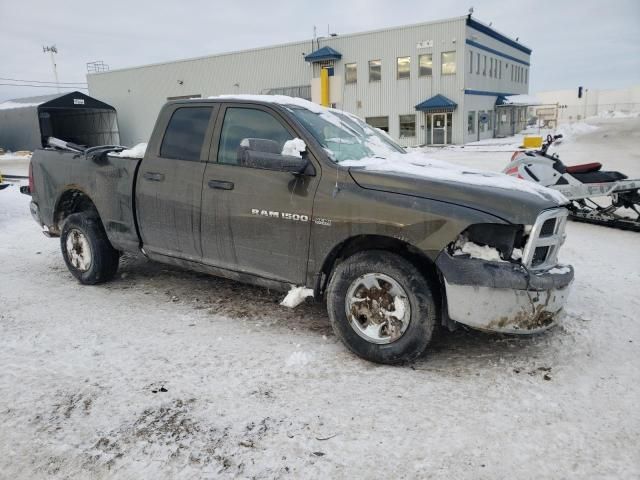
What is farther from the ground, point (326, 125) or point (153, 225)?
point (326, 125)

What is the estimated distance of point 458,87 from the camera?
34.3 m

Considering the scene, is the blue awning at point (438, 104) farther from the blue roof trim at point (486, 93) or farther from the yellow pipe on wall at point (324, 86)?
the yellow pipe on wall at point (324, 86)

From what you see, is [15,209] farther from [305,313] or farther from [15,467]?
[15,467]

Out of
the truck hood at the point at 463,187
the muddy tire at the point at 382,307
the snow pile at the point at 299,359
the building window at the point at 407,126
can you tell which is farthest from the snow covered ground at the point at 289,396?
the building window at the point at 407,126

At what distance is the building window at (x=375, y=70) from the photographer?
119 feet

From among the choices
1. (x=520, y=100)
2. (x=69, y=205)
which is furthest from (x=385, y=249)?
Answer: (x=520, y=100)

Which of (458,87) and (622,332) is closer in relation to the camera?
(622,332)

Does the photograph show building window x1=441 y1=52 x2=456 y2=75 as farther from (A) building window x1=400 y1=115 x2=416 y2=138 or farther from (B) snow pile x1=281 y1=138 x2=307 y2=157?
(B) snow pile x1=281 y1=138 x2=307 y2=157

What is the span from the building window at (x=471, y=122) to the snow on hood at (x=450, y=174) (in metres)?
34.4

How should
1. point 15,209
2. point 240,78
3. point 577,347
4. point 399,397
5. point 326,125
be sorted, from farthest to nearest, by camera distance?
point 240,78, point 15,209, point 326,125, point 577,347, point 399,397

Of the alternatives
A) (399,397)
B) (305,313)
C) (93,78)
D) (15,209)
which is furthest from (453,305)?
(93,78)

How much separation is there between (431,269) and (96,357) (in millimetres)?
2594

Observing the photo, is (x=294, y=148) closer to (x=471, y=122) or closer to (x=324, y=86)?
(x=324, y=86)

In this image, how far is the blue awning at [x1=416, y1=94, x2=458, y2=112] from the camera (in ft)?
112
